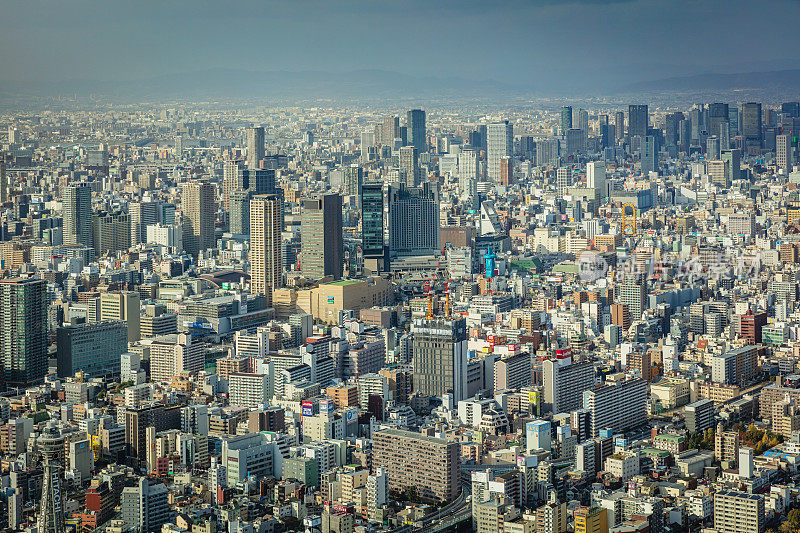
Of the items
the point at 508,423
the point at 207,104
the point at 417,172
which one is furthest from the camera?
the point at 417,172

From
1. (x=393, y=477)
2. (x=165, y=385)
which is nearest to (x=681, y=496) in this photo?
(x=393, y=477)

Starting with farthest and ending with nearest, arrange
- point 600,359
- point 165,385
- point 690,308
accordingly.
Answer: point 690,308 → point 600,359 → point 165,385

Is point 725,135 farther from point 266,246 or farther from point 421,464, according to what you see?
point 421,464

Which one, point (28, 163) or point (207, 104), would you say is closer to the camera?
point (28, 163)

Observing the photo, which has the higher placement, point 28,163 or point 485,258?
point 28,163

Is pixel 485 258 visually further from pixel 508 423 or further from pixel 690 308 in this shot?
pixel 508 423

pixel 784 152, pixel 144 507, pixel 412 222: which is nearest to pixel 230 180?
pixel 412 222
